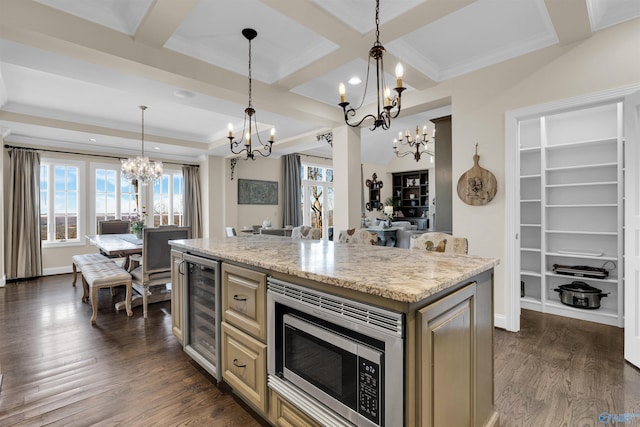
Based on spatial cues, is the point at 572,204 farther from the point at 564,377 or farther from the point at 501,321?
the point at 564,377

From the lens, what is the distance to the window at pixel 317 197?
8820 millimetres

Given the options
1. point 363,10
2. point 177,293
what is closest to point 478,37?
point 363,10

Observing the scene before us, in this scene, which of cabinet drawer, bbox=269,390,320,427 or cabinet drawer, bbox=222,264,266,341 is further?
cabinet drawer, bbox=222,264,266,341

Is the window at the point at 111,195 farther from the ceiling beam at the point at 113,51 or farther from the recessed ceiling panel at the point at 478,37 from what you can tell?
the recessed ceiling panel at the point at 478,37

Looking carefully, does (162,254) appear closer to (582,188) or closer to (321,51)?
(321,51)

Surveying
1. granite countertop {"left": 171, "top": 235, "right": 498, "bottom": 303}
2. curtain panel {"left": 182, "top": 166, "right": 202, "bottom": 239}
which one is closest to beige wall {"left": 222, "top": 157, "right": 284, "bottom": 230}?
curtain panel {"left": 182, "top": 166, "right": 202, "bottom": 239}

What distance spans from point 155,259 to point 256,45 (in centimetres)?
257

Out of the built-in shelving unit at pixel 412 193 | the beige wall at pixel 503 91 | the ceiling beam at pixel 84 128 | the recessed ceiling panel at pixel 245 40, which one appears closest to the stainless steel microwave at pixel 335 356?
the recessed ceiling panel at pixel 245 40

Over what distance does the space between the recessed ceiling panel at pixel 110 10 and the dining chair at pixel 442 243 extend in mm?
2571

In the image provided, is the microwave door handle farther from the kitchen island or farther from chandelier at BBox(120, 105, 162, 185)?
chandelier at BBox(120, 105, 162, 185)

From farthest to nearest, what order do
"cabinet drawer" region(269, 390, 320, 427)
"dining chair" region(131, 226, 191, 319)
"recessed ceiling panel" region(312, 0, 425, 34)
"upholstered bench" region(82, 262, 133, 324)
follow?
"dining chair" region(131, 226, 191, 319)
"upholstered bench" region(82, 262, 133, 324)
"recessed ceiling panel" region(312, 0, 425, 34)
"cabinet drawer" region(269, 390, 320, 427)

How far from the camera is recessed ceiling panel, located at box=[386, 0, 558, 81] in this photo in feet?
8.02

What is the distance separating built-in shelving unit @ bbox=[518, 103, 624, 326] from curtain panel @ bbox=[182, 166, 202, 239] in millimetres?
6484

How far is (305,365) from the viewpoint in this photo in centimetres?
146
